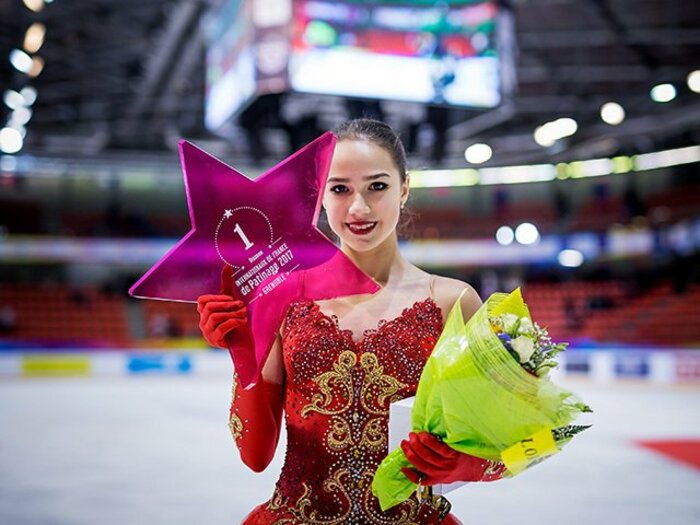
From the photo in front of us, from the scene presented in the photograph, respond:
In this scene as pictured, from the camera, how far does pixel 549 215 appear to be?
21.5 metres

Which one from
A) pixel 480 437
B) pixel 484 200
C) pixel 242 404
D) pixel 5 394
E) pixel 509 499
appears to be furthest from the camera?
pixel 484 200

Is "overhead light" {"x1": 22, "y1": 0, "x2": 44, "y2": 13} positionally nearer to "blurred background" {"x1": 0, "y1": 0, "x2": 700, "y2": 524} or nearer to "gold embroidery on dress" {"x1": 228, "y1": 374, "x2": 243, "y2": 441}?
"blurred background" {"x1": 0, "y1": 0, "x2": 700, "y2": 524}

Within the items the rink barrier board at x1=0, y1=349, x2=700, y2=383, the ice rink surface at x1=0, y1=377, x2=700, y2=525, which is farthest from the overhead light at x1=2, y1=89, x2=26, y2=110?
the ice rink surface at x1=0, y1=377, x2=700, y2=525

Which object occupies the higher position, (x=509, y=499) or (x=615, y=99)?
(x=615, y=99)

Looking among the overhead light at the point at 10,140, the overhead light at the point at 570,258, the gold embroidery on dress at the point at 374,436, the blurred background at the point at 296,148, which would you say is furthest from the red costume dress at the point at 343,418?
the overhead light at the point at 570,258

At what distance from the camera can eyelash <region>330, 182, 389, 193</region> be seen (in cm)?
141

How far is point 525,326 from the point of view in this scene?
3.43 feet

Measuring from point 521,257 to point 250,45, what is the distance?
14071mm

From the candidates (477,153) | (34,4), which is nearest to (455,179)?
(477,153)

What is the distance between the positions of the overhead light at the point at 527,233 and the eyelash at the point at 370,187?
1901cm

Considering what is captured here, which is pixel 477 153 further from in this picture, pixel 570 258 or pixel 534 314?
pixel 570 258

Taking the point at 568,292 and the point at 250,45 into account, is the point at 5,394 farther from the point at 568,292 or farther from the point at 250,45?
the point at 568,292

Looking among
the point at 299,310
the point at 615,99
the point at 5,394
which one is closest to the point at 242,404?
the point at 299,310

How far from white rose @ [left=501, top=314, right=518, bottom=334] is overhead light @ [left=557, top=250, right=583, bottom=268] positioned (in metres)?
18.9
